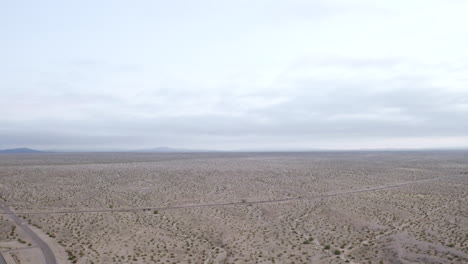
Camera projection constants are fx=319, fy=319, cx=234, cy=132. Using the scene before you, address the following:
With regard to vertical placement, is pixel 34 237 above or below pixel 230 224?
above

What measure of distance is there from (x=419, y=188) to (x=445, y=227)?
19034mm

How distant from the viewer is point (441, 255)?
58.0 feet

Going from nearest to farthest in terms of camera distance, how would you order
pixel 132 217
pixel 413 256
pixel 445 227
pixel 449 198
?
pixel 413 256 → pixel 445 227 → pixel 132 217 → pixel 449 198

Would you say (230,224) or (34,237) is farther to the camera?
(230,224)

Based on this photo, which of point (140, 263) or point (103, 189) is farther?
point (103, 189)

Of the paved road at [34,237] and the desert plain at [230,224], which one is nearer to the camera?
the paved road at [34,237]

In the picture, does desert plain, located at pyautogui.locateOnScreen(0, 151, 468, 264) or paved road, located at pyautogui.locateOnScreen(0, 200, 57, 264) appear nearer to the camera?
paved road, located at pyautogui.locateOnScreen(0, 200, 57, 264)

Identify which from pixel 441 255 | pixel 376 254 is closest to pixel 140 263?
A: pixel 376 254

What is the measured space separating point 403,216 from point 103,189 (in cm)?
3158

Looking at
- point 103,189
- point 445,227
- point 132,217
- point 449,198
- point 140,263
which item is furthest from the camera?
point 103,189

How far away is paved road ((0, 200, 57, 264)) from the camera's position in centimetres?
1694

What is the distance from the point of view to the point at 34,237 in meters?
20.3

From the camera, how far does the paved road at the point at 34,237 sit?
16.9m

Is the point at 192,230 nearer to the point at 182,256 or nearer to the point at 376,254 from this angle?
the point at 182,256
